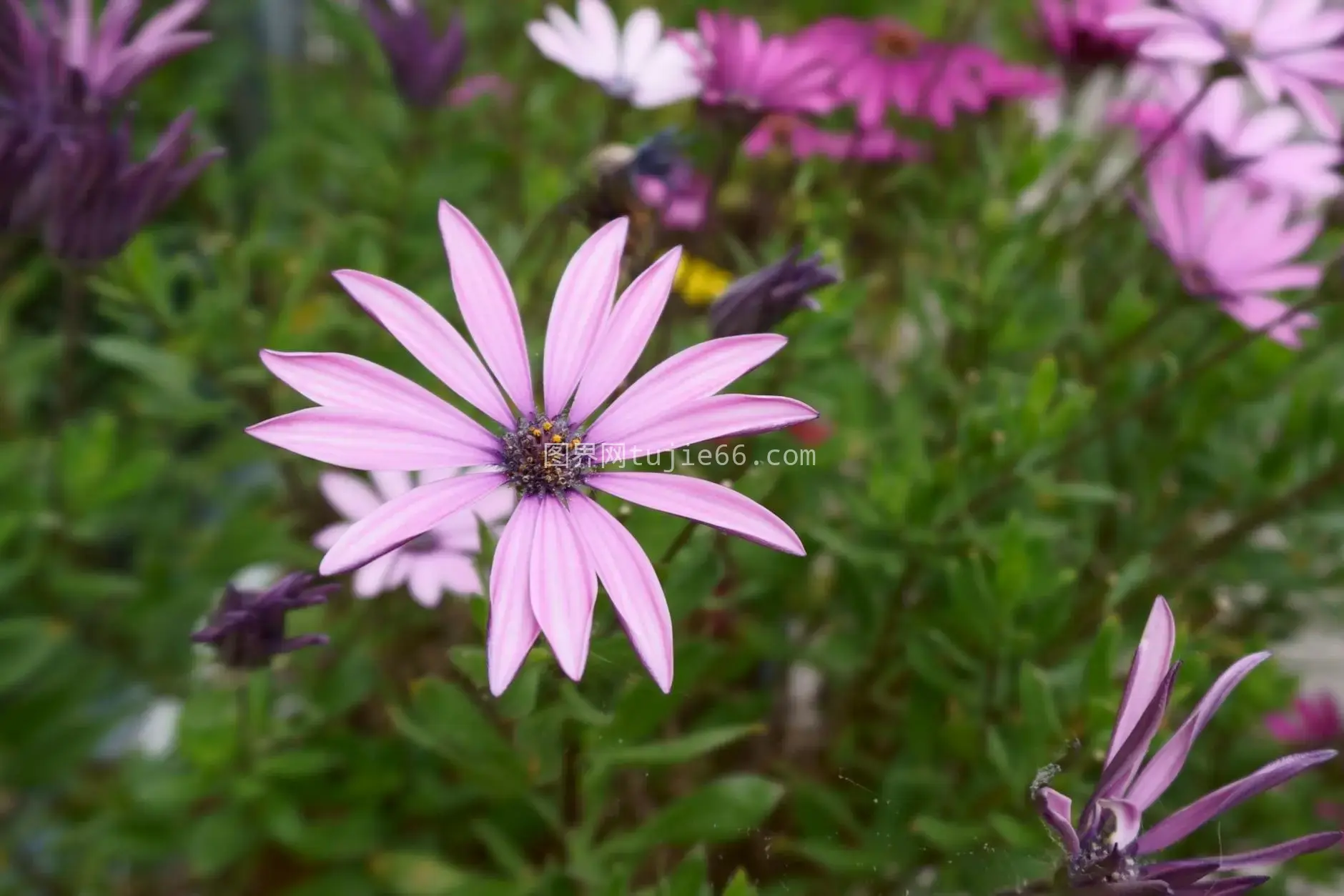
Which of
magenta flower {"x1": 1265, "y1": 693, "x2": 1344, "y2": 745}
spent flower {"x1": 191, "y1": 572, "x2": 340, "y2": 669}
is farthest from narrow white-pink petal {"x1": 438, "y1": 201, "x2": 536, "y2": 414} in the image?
magenta flower {"x1": 1265, "y1": 693, "x2": 1344, "y2": 745}

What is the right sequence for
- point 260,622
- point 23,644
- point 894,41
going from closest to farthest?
point 260,622 < point 23,644 < point 894,41

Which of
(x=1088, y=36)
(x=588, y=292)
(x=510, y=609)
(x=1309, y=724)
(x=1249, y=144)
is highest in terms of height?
(x=1088, y=36)

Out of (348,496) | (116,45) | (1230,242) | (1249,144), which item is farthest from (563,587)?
(1249,144)

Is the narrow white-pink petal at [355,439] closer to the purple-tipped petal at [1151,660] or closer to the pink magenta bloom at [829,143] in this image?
the purple-tipped petal at [1151,660]

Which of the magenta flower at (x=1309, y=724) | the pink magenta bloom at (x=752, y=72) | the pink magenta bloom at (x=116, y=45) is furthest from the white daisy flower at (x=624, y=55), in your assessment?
the magenta flower at (x=1309, y=724)

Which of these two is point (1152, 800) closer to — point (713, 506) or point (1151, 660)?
point (1151, 660)

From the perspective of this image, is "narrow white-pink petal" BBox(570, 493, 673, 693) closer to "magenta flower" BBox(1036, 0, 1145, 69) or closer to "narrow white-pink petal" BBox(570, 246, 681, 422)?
"narrow white-pink petal" BBox(570, 246, 681, 422)

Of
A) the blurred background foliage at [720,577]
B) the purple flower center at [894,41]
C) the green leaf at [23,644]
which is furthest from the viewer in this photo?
the purple flower center at [894,41]
